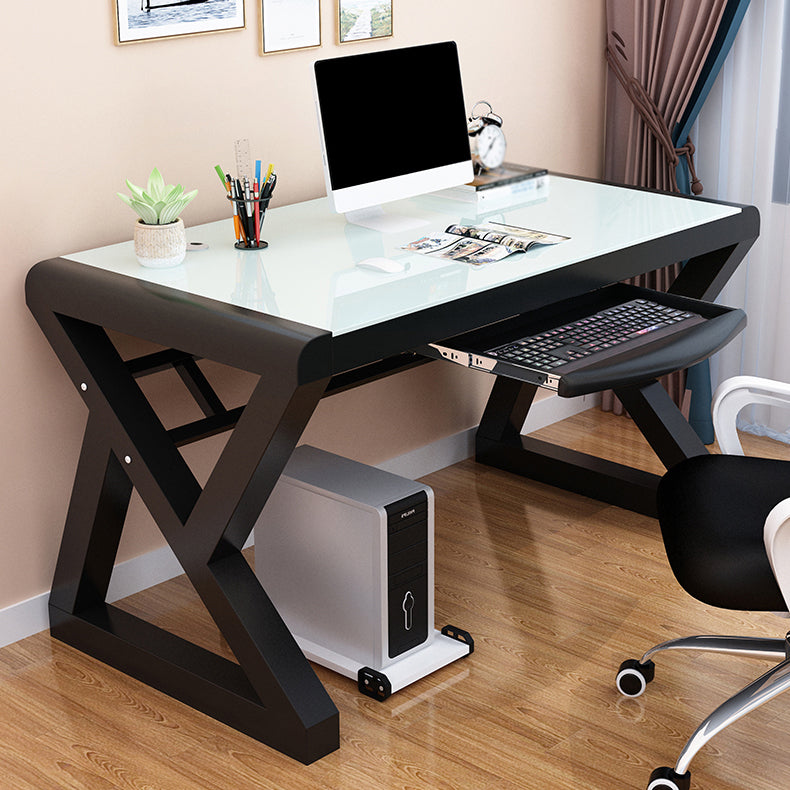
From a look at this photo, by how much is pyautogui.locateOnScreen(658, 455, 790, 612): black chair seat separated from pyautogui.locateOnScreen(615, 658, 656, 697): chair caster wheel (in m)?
0.37

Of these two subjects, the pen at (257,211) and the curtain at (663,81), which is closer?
the pen at (257,211)

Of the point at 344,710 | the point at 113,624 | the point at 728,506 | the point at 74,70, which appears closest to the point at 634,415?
the point at 728,506

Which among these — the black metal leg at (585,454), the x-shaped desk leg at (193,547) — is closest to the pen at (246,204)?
the x-shaped desk leg at (193,547)

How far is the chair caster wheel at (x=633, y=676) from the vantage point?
242 cm

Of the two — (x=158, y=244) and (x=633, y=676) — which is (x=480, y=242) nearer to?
(x=158, y=244)

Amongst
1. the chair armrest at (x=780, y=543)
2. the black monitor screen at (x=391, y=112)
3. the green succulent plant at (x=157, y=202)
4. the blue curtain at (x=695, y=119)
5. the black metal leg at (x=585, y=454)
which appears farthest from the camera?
the blue curtain at (x=695, y=119)

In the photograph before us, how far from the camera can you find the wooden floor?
223 cm

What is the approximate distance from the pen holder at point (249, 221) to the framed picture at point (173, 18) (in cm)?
40

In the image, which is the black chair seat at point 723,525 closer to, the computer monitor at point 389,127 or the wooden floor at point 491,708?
the wooden floor at point 491,708

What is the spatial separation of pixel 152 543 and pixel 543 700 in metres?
1.03

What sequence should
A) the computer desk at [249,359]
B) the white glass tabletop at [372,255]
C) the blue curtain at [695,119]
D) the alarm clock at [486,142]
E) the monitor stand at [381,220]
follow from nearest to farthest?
1. the computer desk at [249,359]
2. the white glass tabletop at [372,255]
3. the monitor stand at [381,220]
4. the alarm clock at [486,142]
5. the blue curtain at [695,119]

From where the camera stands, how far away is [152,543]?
9.63 ft

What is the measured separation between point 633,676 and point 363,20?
67.4 inches

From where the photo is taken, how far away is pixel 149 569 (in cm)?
292
